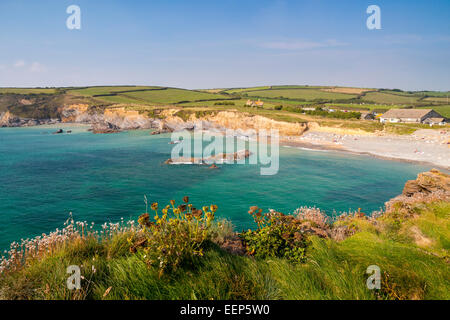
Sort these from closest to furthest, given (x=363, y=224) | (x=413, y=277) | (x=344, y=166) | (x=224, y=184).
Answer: (x=413, y=277) → (x=363, y=224) → (x=224, y=184) → (x=344, y=166)

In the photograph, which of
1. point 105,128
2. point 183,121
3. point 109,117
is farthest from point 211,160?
point 109,117

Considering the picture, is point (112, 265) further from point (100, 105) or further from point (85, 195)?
point (100, 105)

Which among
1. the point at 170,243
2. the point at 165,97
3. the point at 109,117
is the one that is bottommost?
the point at 170,243

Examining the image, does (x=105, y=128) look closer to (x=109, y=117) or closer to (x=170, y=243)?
(x=109, y=117)

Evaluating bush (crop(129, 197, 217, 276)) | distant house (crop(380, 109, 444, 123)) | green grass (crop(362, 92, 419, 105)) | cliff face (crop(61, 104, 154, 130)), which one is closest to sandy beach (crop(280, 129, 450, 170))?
distant house (crop(380, 109, 444, 123))

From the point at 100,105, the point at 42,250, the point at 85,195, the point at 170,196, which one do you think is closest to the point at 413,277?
the point at 42,250

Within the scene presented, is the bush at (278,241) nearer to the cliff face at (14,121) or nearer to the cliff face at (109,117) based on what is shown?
the cliff face at (109,117)
